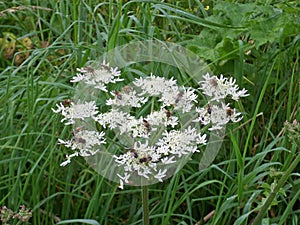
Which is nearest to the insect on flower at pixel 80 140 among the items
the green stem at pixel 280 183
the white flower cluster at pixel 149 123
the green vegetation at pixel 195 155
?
the white flower cluster at pixel 149 123

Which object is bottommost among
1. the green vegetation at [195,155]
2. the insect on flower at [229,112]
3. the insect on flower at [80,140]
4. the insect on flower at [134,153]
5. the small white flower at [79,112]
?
the green vegetation at [195,155]

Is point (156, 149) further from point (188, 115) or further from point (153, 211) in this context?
point (153, 211)

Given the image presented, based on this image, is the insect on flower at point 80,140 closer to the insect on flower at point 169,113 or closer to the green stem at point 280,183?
the insect on flower at point 169,113

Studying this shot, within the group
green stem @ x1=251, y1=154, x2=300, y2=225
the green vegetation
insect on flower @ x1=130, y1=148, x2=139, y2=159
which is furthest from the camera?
the green vegetation

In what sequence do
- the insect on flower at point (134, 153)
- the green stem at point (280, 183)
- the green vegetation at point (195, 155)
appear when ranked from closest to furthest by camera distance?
the insect on flower at point (134, 153)
the green stem at point (280, 183)
the green vegetation at point (195, 155)

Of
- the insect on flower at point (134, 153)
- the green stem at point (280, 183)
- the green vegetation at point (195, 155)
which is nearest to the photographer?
the insect on flower at point (134, 153)

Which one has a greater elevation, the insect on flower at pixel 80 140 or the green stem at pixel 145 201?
the insect on flower at pixel 80 140

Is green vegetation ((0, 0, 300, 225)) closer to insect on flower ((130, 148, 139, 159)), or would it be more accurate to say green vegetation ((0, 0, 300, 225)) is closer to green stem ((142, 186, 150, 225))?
green stem ((142, 186, 150, 225))

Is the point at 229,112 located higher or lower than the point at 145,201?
higher

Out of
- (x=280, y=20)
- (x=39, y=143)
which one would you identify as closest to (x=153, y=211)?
(x=39, y=143)

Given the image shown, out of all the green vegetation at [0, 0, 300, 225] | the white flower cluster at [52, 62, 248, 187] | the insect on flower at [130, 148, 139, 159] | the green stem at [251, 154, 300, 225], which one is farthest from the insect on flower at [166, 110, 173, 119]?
the green vegetation at [0, 0, 300, 225]

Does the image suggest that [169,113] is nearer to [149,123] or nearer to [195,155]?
[149,123]

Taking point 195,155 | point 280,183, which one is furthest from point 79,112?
point 195,155
